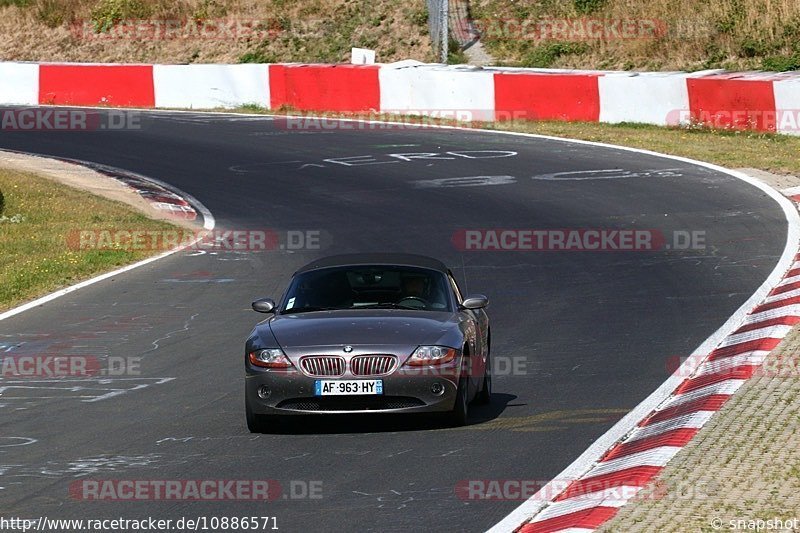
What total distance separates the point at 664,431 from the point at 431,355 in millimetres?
1767

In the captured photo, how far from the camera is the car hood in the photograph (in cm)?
1030

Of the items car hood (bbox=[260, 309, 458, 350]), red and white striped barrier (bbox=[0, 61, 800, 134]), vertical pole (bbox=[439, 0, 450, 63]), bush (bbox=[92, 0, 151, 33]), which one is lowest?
car hood (bbox=[260, 309, 458, 350])

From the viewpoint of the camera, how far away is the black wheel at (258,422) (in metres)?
10.2

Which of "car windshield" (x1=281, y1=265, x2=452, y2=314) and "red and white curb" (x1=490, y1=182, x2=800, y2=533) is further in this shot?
"car windshield" (x1=281, y1=265, x2=452, y2=314)

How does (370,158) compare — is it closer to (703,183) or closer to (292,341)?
(703,183)

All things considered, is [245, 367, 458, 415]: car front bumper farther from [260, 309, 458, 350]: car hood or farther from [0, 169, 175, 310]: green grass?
[0, 169, 175, 310]: green grass

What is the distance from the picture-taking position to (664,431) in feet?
31.3

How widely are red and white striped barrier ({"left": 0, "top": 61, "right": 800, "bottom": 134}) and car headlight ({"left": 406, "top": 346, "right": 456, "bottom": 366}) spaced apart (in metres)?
18.9

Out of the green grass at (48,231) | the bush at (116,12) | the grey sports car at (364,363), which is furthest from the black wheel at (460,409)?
the bush at (116,12)

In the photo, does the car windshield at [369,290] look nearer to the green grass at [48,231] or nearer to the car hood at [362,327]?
the car hood at [362,327]

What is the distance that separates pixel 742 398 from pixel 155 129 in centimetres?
2535

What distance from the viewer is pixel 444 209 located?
2242 cm

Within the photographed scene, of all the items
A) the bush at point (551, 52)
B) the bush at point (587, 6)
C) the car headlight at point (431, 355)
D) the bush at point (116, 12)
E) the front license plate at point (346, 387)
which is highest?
the bush at point (116, 12)

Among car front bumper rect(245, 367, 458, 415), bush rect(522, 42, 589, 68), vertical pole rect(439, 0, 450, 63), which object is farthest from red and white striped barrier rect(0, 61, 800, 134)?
car front bumper rect(245, 367, 458, 415)
